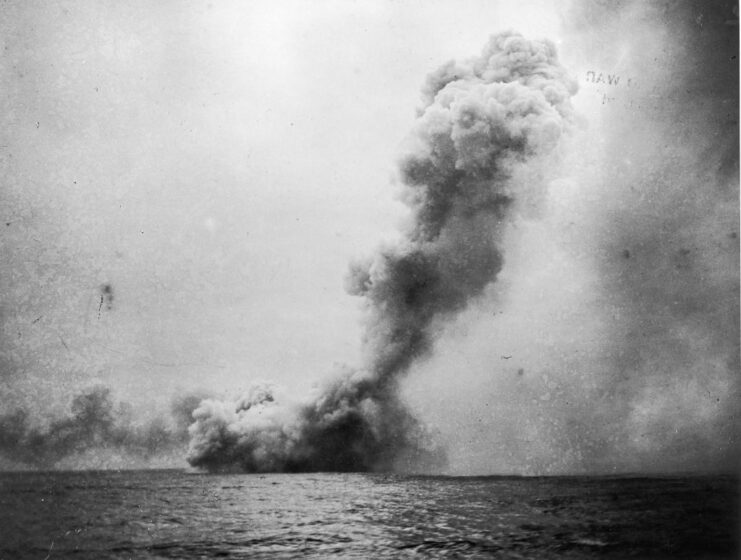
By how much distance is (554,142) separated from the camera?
13.4 meters

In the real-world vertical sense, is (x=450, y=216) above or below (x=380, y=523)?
above

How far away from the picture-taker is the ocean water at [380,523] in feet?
29.0

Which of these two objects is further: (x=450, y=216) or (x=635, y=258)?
(x=450, y=216)

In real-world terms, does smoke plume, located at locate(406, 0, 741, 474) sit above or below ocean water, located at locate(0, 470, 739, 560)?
above

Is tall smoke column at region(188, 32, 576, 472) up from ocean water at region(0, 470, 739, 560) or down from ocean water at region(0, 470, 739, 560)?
up

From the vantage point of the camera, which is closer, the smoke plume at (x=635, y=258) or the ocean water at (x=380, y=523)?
the ocean water at (x=380, y=523)

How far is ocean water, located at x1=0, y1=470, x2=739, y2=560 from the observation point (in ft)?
29.0

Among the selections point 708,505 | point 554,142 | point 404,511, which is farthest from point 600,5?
point 708,505

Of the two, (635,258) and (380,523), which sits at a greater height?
(635,258)

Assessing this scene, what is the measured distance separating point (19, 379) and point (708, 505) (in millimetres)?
13507

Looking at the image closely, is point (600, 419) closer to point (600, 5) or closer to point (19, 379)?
point (600, 5)

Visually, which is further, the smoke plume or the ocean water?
the smoke plume

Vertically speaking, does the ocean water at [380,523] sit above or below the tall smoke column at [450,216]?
below

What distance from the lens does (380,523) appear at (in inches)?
432
